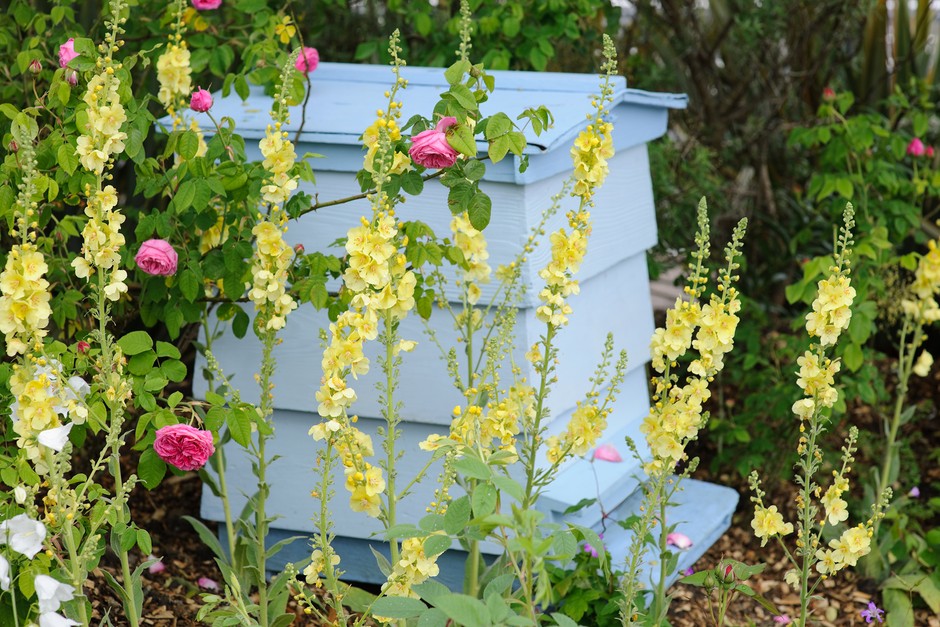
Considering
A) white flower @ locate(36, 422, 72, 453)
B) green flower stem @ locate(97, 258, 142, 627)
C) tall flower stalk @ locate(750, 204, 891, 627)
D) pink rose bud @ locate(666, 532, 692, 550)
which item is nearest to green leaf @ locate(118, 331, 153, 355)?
green flower stem @ locate(97, 258, 142, 627)

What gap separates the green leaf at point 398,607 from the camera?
151 centimetres

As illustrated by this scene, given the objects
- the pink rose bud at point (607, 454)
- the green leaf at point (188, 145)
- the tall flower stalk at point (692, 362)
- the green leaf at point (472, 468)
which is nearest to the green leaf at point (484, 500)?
the green leaf at point (472, 468)

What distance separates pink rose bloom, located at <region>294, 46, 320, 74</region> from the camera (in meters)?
2.61

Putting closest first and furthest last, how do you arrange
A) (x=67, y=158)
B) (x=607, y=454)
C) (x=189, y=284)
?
(x=67, y=158) < (x=189, y=284) < (x=607, y=454)

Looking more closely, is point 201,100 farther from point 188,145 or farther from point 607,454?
point 607,454

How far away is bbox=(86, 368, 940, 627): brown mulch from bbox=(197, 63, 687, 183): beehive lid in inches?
37.8

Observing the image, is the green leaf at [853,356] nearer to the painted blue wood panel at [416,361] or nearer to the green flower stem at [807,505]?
the painted blue wood panel at [416,361]

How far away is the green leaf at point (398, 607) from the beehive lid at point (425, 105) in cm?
105

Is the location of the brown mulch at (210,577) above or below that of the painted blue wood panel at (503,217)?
below

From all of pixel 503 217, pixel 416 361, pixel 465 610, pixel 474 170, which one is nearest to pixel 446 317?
pixel 416 361

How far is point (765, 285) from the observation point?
404cm

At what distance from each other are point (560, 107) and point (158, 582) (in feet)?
4.69

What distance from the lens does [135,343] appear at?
1.92 m

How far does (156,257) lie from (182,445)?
0.41 metres
